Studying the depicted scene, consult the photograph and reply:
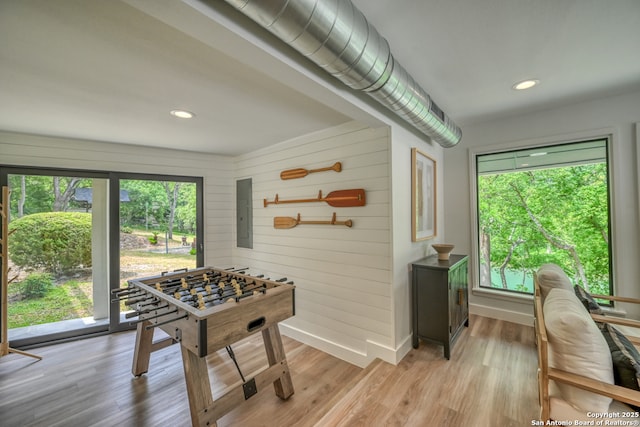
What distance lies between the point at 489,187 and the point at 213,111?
347 cm

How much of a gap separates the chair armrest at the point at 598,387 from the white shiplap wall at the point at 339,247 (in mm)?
1224

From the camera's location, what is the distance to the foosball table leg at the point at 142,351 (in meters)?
2.40

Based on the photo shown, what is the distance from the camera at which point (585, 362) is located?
1296 mm

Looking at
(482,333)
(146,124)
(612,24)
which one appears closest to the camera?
(612,24)

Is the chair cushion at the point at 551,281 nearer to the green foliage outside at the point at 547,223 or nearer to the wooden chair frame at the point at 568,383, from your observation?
the wooden chair frame at the point at 568,383

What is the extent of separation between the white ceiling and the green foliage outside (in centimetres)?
93

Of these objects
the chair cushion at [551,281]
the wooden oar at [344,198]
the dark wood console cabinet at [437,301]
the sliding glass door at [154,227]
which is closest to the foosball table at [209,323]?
the wooden oar at [344,198]

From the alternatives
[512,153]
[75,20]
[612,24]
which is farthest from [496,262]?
[75,20]

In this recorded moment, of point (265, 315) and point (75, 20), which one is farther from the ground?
point (75, 20)

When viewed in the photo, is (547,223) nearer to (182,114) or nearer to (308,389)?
(308,389)

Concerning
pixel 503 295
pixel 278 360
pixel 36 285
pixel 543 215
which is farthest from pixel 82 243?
pixel 543 215

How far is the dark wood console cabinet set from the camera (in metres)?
2.41

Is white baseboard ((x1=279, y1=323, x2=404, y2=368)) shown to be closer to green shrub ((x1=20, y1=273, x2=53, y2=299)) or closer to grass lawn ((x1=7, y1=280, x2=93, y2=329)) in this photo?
grass lawn ((x1=7, y1=280, x2=93, y2=329))

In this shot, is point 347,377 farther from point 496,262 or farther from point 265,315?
point 496,262
